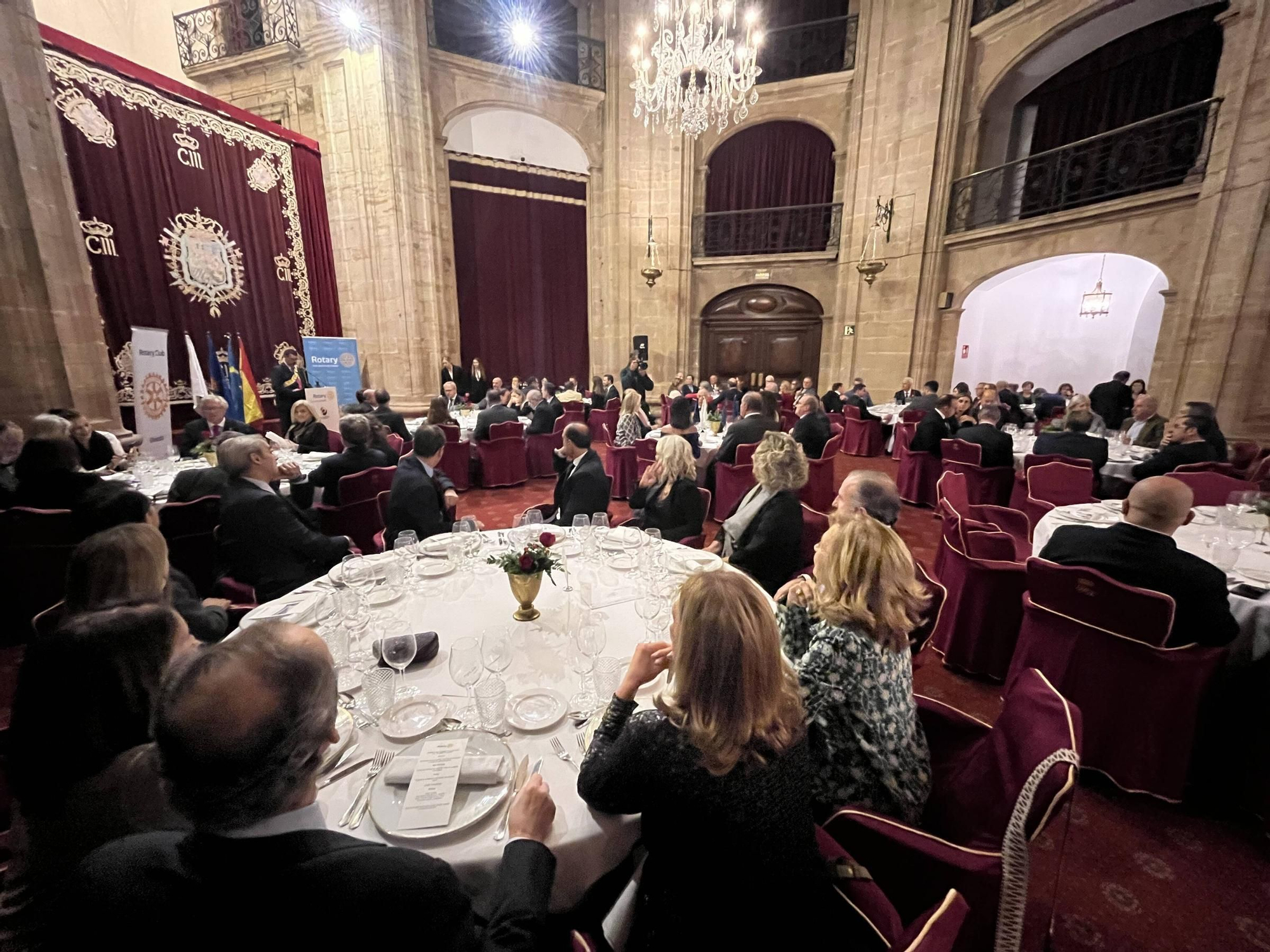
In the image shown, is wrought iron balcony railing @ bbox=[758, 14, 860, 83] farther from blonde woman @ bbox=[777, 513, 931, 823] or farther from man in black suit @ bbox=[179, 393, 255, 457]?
blonde woman @ bbox=[777, 513, 931, 823]

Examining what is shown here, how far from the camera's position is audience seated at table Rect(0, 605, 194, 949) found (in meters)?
1.15

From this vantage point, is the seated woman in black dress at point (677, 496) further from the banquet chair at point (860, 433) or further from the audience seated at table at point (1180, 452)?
the banquet chair at point (860, 433)

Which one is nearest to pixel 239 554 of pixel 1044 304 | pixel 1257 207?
pixel 1257 207

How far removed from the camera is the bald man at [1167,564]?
7.07ft

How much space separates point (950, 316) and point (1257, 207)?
4.34 m

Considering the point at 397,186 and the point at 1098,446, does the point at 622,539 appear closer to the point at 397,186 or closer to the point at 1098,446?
the point at 1098,446

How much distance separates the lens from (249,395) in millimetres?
7414

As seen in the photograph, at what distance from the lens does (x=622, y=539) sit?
295cm

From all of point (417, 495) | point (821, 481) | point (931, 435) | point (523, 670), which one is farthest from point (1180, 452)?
point (417, 495)

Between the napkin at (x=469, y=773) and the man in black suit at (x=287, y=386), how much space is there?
690 cm

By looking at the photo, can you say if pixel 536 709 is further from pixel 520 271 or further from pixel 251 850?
pixel 520 271

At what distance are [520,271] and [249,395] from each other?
22.2 feet

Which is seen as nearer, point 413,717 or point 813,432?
point 413,717

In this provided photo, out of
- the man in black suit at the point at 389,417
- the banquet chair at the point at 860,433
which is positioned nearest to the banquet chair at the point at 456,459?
the man in black suit at the point at 389,417
